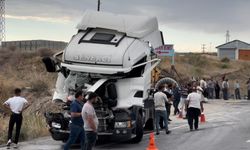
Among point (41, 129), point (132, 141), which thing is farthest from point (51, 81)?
point (132, 141)

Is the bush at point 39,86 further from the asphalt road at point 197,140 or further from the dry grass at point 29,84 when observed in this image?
the asphalt road at point 197,140

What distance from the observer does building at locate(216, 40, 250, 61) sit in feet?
294

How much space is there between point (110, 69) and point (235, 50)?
77737 mm

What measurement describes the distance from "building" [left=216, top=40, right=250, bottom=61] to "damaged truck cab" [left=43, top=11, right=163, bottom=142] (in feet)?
240

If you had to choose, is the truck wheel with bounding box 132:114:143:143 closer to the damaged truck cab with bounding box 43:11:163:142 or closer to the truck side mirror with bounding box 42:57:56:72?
the damaged truck cab with bounding box 43:11:163:142

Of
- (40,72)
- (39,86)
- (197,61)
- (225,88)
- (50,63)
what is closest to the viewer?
(50,63)

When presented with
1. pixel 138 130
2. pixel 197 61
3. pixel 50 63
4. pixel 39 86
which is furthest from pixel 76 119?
pixel 197 61

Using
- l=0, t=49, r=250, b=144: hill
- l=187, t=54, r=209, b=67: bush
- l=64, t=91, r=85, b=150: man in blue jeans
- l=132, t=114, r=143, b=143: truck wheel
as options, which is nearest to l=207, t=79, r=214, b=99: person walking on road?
l=0, t=49, r=250, b=144: hill

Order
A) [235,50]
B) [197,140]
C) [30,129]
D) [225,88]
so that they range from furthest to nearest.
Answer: [235,50] → [225,88] → [30,129] → [197,140]

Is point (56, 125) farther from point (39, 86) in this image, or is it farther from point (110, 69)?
point (39, 86)

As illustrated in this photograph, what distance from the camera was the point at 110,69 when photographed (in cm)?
1598

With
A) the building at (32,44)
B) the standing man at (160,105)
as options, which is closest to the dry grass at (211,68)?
the building at (32,44)

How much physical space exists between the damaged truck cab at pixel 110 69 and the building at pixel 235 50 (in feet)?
240

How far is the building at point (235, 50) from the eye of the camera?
89.5 metres
